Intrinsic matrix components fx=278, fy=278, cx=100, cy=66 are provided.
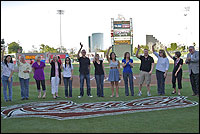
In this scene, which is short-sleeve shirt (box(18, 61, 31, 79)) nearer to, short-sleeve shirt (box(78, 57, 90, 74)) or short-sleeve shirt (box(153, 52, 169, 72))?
short-sleeve shirt (box(78, 57, 90, 74))

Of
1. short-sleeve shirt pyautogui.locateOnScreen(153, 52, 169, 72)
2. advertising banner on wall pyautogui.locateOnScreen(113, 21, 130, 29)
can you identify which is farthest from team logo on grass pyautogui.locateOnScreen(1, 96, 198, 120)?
advertising banner on wall pyautogui.locateOnScreen(113, 21, 130, 29)

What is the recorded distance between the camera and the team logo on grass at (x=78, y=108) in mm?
7281

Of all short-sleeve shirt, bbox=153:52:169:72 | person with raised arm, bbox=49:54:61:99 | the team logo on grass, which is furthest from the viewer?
short-sleeve shirt, bbox=153:52:169:72

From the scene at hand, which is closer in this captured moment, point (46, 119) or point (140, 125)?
point (140, 125)

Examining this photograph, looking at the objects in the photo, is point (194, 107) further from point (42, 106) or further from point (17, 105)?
point (17, 105)

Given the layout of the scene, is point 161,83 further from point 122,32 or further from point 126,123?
point 122,32

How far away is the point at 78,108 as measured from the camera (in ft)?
27.4

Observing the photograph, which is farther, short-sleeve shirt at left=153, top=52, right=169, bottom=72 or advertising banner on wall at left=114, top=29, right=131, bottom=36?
advertising banner on wall at left=114, top=29, right=131, bottom=36

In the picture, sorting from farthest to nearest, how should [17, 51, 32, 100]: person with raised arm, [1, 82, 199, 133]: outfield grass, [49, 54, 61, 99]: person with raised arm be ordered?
[49, 54, 61, 99]: person with raised arm
[17, 51, 32, 100]: person with raised arm
[1, 82, 199, 133]: outfield grass

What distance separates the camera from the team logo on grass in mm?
7281

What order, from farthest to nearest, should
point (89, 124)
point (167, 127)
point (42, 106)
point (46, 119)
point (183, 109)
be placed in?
point (42, 106) → point (183, 109) → point (46, 119) → point (89, 124) → point (167, 127)

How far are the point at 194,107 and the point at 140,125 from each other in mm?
2972

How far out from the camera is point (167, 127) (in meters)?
5.61

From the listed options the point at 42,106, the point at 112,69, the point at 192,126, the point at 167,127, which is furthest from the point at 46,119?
the point at 112,69
